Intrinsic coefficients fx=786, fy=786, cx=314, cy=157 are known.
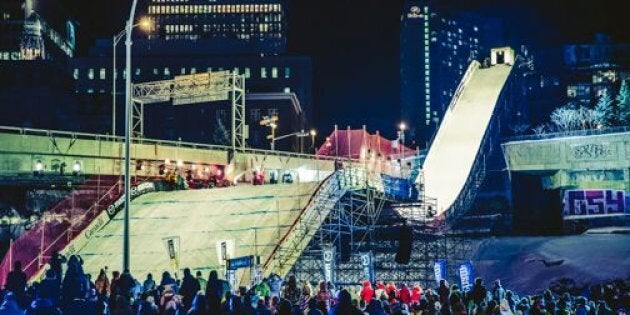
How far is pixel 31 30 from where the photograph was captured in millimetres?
139500

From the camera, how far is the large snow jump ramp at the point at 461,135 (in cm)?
4994

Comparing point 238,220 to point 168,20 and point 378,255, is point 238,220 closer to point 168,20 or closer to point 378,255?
point 378,255

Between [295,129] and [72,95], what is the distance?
3401 cm

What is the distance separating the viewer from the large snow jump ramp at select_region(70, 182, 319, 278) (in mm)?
32875

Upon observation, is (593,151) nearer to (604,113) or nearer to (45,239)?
(45,239)

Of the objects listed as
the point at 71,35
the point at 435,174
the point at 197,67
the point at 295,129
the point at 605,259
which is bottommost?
the point at 605,259

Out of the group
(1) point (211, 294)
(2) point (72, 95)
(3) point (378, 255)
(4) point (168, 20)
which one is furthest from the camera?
(4) point (168, 20)

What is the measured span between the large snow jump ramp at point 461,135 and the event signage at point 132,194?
650 inches

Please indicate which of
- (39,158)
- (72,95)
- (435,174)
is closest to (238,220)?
(39,158)

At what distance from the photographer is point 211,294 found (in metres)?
12.6

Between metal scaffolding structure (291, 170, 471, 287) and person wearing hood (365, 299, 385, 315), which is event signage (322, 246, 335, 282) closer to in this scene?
metal scaffolding structure (291, 170, 471, 287)

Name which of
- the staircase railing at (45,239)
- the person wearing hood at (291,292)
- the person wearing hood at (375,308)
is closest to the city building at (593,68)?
the staircase railing at (45,239)

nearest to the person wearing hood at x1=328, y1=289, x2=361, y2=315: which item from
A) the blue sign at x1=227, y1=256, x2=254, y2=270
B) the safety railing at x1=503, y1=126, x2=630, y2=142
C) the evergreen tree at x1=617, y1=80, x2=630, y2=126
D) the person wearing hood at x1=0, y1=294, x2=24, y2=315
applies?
the person wearing hood at x1=0, y1=294, x2=24, y2=315

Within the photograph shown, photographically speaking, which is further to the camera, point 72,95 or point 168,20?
point 168,20
